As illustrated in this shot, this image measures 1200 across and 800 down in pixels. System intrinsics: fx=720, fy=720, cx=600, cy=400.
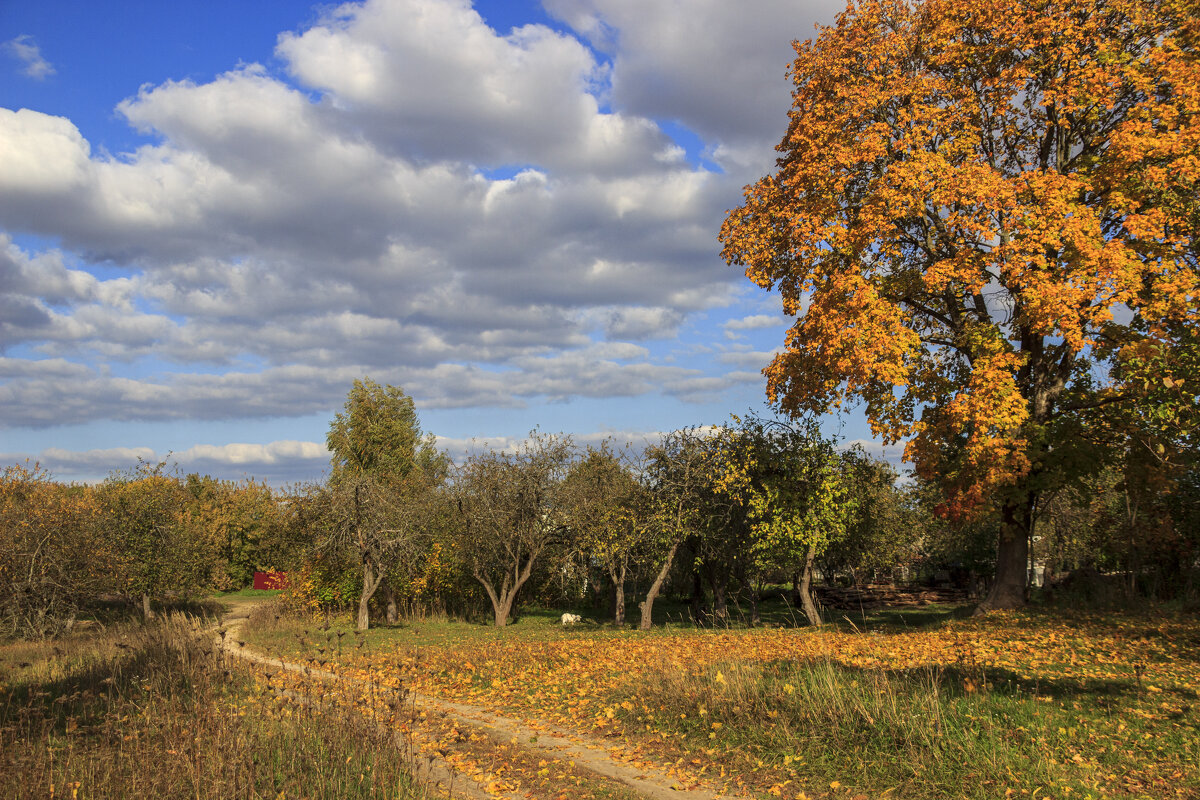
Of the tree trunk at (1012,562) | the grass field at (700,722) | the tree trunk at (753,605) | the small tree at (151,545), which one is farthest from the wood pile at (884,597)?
the small tree at (151,545)

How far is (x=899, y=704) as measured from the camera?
8.42 meters

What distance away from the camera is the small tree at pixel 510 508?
1091 inches

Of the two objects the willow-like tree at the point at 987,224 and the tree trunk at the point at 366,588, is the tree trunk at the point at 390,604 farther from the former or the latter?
the willow-like tree at the point at 987,224

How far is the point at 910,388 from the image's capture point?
1714 cm

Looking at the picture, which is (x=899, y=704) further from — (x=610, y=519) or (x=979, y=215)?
(x=610, y=519)

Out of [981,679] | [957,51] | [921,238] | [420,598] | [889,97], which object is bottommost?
[420,598]

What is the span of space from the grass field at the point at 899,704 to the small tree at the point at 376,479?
978cm

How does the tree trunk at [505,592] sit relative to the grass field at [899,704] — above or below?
below

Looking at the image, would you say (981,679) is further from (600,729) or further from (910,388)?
(910,388)

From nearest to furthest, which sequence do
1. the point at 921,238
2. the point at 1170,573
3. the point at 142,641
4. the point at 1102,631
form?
the point at 142,641, the point at 1102,631, the point at 921,238, the point at 1170,573

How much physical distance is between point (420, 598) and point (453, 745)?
25148 mm

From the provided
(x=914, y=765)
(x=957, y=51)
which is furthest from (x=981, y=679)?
(x=957, y=51)

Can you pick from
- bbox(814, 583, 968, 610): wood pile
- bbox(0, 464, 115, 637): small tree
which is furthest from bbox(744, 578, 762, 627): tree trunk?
bbox(0, 464, 115, 637): small tree

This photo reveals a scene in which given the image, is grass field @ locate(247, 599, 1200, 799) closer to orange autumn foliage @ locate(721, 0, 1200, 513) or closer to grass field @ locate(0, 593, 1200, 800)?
grass field @ locate(0, 593, 1200, 800)
